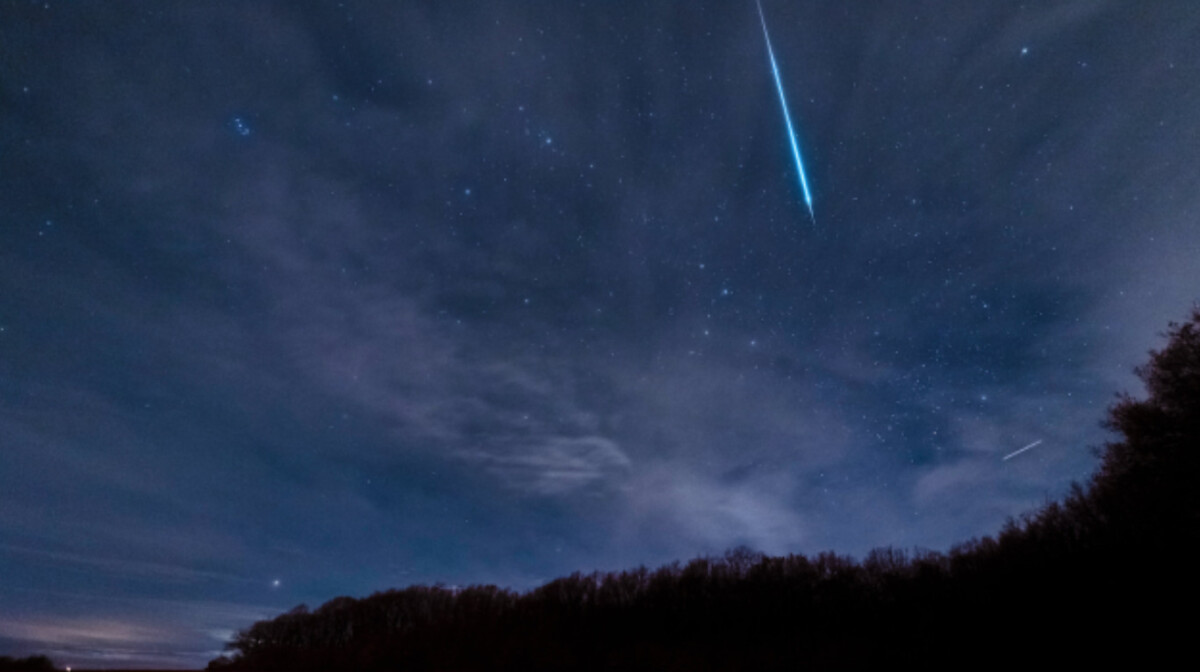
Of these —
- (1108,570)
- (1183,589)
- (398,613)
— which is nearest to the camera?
(1183,589)

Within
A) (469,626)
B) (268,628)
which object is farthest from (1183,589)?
(268,628)

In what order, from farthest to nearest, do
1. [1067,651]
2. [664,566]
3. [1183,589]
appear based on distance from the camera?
[664,566] < [1183,589] < [1067,651]

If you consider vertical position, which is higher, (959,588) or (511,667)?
(959,588)

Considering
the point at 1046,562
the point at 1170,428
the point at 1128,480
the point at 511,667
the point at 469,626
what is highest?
the point at 1170,428

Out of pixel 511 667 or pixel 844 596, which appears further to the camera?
pixel 844 596

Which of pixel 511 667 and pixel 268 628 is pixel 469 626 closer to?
pixel 511 667

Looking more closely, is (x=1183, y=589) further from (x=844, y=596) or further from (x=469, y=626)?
(x=469, y=626)
